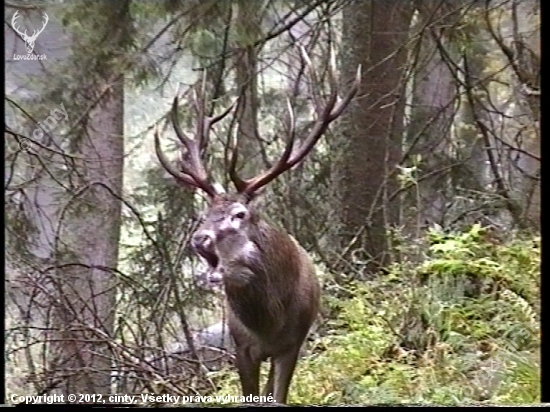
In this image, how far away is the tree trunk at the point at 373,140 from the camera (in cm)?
287

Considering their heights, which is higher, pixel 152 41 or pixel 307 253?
pixel 152 41

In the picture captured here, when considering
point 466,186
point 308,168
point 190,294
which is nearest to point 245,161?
point 308,168

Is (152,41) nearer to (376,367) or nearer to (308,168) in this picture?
(308,168)

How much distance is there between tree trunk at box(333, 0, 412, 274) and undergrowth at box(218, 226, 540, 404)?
0.42ft

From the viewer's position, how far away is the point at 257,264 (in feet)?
9.12

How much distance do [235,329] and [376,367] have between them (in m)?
0.43

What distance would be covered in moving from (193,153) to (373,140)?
545 mm

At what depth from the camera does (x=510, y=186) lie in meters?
2.85

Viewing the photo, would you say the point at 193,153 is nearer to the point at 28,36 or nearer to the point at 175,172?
the point at 175,172

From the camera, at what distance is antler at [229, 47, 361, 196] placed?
280cm

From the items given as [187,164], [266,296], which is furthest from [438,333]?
[187,164]

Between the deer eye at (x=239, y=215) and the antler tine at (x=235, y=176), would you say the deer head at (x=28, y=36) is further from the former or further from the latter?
the deer eye at (x=239, y=215)

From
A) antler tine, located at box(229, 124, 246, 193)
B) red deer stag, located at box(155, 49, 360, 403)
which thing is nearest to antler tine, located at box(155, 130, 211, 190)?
red deer stag, located at box(155, 49, 360, 403)

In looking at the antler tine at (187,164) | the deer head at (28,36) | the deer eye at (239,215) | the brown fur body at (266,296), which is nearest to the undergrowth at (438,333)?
the brown fur body at (266,296)
